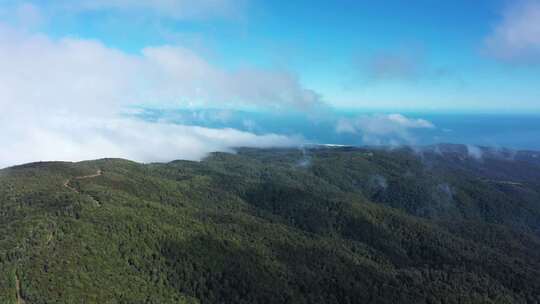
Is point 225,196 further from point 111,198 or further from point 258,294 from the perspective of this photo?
point 258,294

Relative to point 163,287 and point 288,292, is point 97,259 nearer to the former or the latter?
point 163,287

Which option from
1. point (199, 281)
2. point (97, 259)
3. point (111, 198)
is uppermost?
point (111, 198)

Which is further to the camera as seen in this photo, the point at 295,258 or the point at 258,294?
the point at 295,258

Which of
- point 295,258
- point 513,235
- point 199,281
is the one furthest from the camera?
point 513,235

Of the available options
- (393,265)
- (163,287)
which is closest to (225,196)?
(393,265)

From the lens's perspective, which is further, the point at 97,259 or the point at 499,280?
the point at 499,280

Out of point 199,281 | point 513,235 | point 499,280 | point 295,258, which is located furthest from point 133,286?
point 513,235

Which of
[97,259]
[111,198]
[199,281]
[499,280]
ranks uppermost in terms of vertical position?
[111,198]

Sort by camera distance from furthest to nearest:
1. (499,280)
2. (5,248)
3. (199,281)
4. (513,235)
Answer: (513,235) → (499,280) → (199,281) → (5,248)

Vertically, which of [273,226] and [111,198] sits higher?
[111,198]
